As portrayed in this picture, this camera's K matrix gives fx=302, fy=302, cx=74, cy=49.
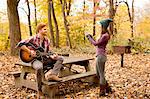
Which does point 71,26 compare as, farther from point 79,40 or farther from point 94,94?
point 94,94

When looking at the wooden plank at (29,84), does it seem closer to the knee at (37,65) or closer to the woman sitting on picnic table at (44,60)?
the woman sitting on picnic table at (44,60)

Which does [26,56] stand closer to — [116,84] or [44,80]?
[44,80]

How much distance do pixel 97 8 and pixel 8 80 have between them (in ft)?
66.1

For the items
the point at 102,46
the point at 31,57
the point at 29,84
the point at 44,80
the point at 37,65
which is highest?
the point at 102,46

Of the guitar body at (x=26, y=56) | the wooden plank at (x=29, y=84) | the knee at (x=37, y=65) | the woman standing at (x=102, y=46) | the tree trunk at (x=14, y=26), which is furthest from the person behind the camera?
the tree trunk at (x=14, y=26)

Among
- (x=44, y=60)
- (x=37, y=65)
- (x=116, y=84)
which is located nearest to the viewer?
(x=37, y=65)

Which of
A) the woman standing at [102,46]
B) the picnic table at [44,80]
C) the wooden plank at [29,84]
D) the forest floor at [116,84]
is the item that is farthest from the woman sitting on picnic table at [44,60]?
the woman standing at [102,46]

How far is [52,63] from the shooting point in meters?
7.60

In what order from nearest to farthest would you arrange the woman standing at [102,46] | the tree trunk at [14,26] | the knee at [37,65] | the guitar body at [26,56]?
1. the woman standing at [102,46]
2. the knee at [37,65]
3. the guitar body at [26,56]
4. the tree trunk at [14,26]

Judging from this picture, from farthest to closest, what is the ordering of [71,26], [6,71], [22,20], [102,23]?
1. [22,20]
2. [71,26]
3. [6,71]
4. [102,23]

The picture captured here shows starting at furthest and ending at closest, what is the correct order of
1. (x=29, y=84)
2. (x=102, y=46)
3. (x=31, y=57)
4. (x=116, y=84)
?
(x=116, y=84), (x=29, y=84), (x=31, y=57), (x=102, y=46)

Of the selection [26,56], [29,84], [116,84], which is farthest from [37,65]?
[116,84]

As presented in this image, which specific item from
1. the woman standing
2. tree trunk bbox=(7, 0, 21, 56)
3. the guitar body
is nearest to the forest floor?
the woman standing

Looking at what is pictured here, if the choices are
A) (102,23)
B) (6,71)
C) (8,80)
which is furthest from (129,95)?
(6,71)
